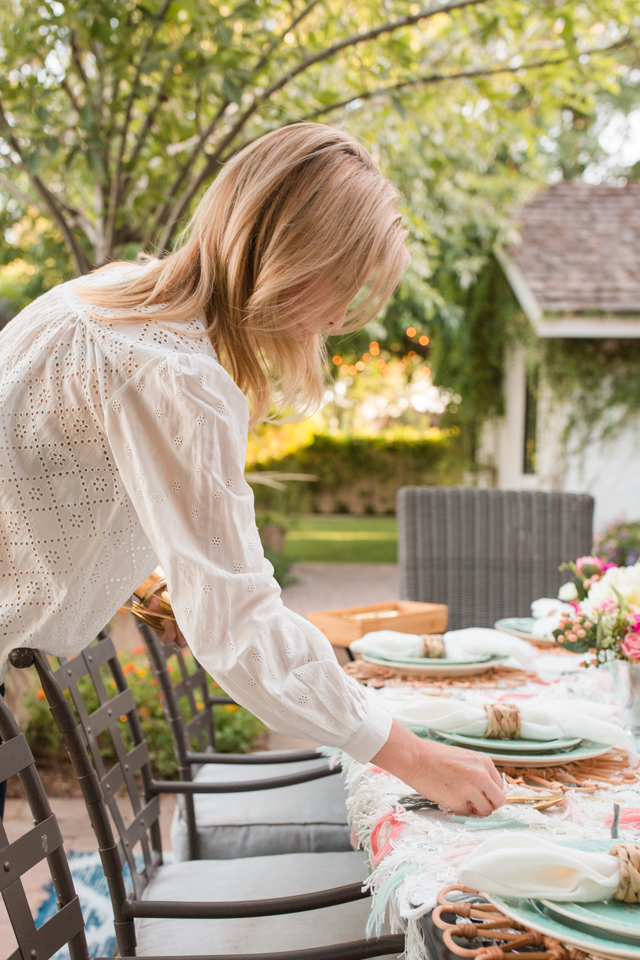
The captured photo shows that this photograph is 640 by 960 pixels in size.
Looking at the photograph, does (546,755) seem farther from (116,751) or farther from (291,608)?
(291,608)

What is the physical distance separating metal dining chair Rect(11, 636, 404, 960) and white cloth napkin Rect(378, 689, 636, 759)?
262 mm

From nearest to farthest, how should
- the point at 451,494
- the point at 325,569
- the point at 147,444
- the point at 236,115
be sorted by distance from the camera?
1. the point at 147,444
2. the point at 451,494
3. the point at 236,115
4. the point at 325,569

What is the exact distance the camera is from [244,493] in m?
0.92

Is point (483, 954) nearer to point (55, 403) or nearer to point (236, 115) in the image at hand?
point (55, 403)

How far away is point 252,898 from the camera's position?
4.41 feet

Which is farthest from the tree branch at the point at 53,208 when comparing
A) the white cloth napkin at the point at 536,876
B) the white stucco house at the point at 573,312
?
the white stucco house at the point at 573,312

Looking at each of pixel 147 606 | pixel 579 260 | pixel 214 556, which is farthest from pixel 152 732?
pixel 579 260

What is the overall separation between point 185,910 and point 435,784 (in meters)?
0.41

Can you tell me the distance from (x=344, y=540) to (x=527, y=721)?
1175cm

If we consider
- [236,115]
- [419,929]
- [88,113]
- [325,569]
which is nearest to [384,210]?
[419,929]

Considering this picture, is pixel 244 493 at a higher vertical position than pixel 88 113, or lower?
lower

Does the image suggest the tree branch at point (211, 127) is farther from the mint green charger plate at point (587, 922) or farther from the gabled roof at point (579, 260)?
the gabled roof at point (579, 260)

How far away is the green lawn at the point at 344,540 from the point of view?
437 inches

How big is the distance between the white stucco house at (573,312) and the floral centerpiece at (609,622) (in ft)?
17.5
